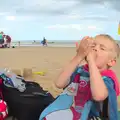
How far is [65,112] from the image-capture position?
2229 mm

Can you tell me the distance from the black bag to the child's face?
102cm

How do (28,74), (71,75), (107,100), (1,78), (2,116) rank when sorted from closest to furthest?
(107,100) < (71,75) < (2,116) < (1,78) < (28,74)

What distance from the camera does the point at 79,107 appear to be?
2227mm

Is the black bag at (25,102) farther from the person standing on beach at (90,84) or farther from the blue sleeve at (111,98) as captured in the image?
the blue sleeve at (111,98)

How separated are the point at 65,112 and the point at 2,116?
36.4 inches

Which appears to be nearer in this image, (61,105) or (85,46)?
(85,46)

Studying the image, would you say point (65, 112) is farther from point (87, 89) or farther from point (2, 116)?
point (2, 116)

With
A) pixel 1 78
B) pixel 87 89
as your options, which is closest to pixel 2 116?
pixel 1 78

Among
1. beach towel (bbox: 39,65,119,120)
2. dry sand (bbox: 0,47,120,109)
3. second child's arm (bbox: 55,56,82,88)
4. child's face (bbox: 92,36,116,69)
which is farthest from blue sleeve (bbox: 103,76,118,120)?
dry sand (bbox: 0,47,120,109)

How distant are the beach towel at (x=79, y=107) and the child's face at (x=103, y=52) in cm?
7

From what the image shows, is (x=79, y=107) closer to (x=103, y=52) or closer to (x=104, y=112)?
(x=104, y=112)

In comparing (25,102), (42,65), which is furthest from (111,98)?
(42,65)

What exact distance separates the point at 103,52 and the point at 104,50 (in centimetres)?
2

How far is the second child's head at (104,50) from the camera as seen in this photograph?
7.08ft
